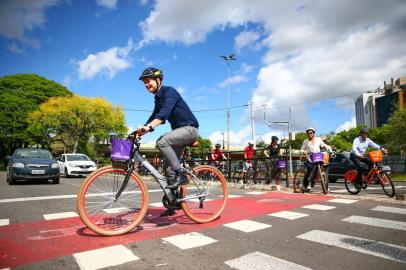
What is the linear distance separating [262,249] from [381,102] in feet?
459

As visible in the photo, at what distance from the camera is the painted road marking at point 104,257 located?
3.03m

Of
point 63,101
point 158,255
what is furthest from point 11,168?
point 63,101

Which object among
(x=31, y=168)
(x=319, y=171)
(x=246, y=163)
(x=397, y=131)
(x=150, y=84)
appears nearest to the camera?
(x=150, y=84)

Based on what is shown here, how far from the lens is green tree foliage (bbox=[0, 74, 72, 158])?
45.4 metres

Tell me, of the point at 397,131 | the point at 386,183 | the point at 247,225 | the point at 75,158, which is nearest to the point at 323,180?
the point at 386,183

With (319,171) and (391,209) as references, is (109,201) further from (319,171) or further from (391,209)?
(319,171)

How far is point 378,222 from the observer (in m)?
4.83

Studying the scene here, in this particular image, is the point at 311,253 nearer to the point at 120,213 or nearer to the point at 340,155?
the point at 120,213

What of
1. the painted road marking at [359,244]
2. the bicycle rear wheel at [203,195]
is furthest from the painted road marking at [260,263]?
the bicycle rear wheel at [203,195]

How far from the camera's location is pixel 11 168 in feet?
42.8

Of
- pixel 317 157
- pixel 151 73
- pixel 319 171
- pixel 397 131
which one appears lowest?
pixel 319 171

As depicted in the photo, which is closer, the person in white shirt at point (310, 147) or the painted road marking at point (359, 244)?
the painted road marking at point (359, 244)

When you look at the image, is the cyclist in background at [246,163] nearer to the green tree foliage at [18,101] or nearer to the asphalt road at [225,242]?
the asphalt road at [225,242]

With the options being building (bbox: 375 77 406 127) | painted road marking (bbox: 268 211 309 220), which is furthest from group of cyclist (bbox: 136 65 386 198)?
building (bbox: 375 77 406 127)
